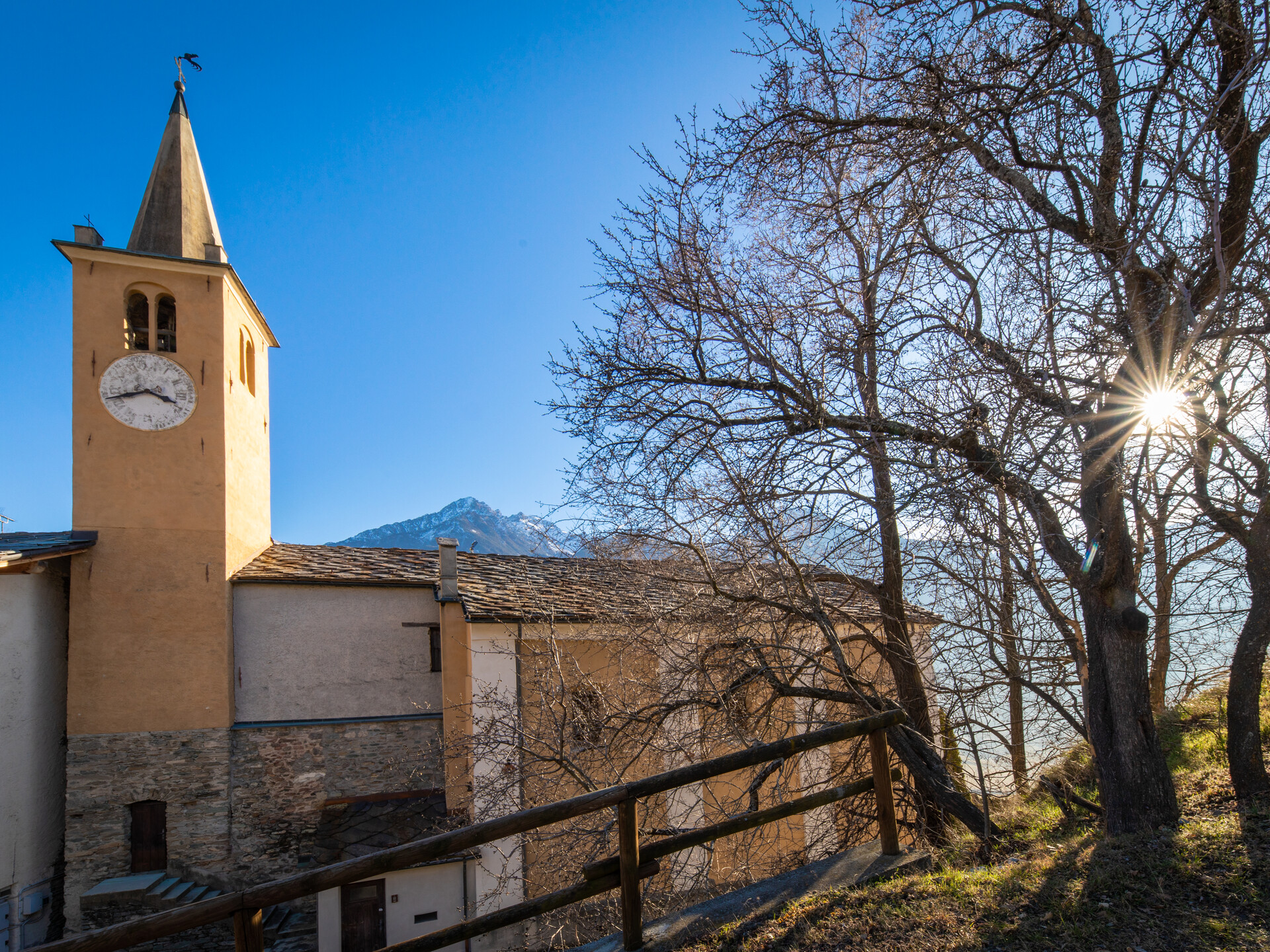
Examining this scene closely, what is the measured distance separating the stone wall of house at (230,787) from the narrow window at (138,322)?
7727mm

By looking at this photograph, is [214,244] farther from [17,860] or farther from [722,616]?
[722,616]

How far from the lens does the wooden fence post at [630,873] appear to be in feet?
10.8

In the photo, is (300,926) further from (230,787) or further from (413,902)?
(230,787)

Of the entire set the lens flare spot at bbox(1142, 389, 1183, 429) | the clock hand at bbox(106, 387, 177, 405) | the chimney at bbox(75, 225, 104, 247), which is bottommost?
the lens flare spot at bbox(1142, 389, 1183, 429)

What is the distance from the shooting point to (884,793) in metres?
4.12

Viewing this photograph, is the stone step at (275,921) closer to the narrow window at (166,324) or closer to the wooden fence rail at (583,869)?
the narrow window at (166,324)

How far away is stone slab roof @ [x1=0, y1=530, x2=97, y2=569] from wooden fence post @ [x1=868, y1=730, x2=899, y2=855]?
536 inches

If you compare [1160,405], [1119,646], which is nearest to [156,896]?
[1119,646]

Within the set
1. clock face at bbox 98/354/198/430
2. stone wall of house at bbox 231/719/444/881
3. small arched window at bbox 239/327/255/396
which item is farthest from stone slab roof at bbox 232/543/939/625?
small arched window at bbox 239/327/255/396

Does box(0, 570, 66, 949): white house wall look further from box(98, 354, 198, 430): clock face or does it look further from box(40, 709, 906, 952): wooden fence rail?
box(40, 709, 906, 952): wooden fence rail

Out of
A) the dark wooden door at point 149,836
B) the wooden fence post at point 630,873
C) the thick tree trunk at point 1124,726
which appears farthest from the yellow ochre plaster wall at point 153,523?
the thick tree trunk at point 1124,726

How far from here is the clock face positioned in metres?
14.0

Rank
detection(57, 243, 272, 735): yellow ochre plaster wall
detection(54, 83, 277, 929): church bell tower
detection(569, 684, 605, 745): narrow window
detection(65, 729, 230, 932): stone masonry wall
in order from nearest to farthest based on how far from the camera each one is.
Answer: detection(569, 684, 605, 745): narrow window, detection(65, 729, 230, 932): stone masonry wall, detection(54, 83, 277, 929): church bell tower, detection(57, 243, 272, 735): yellow ochre plaster wall

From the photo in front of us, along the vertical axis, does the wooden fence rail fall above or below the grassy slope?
above
